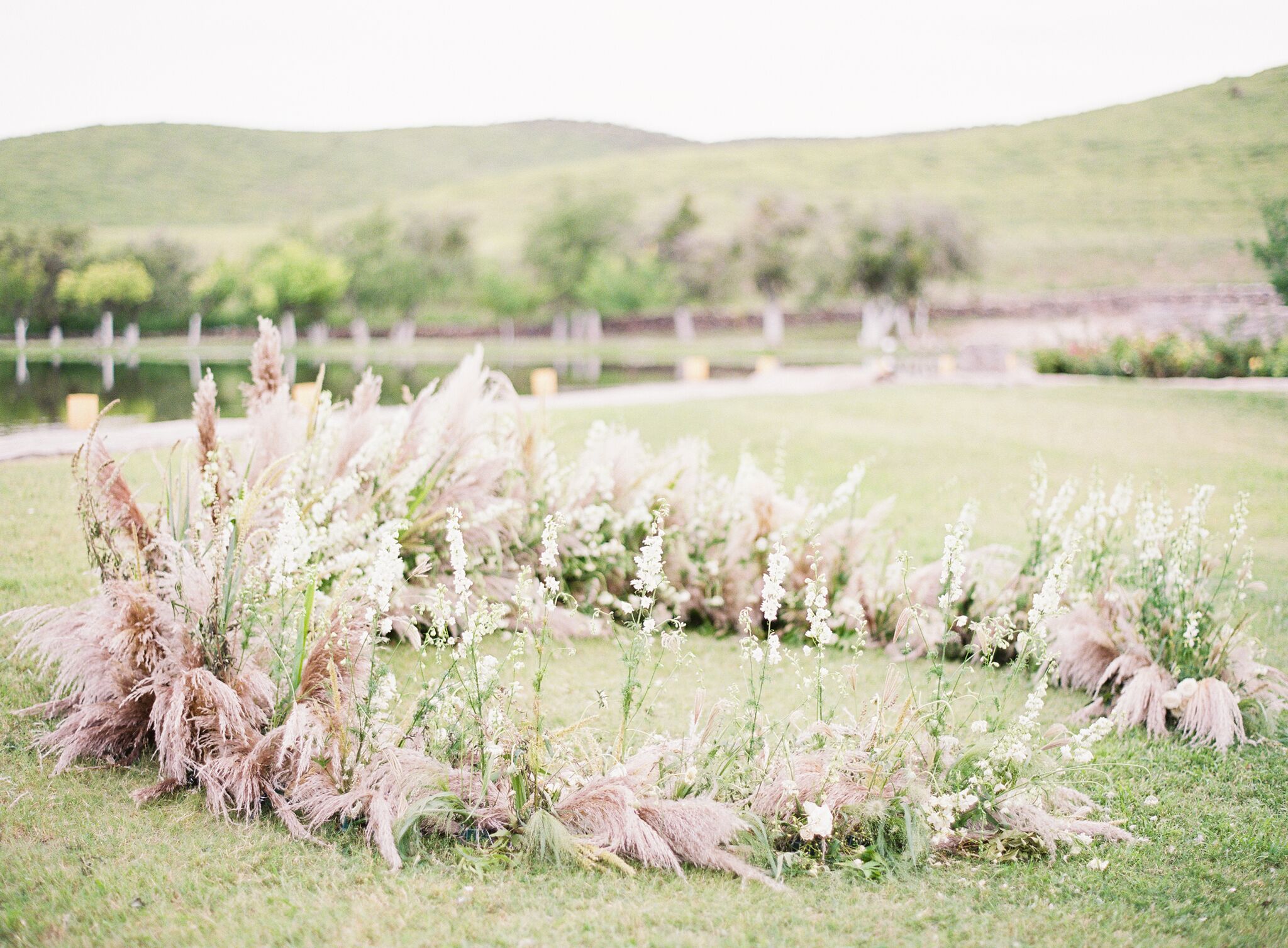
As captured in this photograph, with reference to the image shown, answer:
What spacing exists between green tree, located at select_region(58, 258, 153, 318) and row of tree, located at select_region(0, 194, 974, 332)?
0.13 meters

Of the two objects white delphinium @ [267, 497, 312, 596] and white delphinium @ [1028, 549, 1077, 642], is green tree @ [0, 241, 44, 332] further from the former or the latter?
white delphinium @ [1028, 549, 1077, 642]

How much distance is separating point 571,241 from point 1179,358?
46.8 m

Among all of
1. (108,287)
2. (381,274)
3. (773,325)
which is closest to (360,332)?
(381,274)

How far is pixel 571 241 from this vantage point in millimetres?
62406

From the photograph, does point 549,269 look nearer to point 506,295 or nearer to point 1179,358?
point 506,295

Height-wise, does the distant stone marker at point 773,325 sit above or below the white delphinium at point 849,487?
above

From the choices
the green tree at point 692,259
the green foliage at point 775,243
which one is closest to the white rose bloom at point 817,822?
the green foliage at point 775,243

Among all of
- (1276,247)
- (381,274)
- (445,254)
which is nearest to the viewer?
(1276,247)

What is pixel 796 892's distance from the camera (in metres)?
3.03

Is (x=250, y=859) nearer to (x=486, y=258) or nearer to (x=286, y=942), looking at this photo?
(x=286, y=942)

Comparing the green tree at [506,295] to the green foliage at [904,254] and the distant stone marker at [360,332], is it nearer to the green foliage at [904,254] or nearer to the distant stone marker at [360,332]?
the distant stone marker at [360,332]

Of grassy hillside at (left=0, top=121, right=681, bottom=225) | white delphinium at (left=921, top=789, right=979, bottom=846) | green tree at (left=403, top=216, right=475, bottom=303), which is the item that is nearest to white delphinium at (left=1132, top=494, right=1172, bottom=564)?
white delphinium at (left=921, top=789, right=979, bottom=846)

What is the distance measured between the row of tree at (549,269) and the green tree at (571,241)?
0.09m

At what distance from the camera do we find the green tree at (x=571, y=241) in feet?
201
